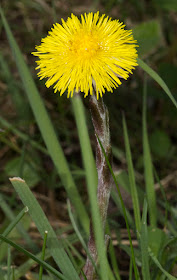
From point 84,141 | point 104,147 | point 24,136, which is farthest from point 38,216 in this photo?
point 24,136

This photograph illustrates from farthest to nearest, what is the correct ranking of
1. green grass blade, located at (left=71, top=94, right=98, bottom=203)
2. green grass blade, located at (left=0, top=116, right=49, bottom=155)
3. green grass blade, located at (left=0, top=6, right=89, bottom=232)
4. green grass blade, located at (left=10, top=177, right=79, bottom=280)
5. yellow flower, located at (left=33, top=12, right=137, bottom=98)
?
green grass blade, located at (left=0, top=116, right=49, bottom=155) < green grass blade, located at (left=0, top=6, right=89, bottom=232) < green grass blade, located at (left=10, top=177, right=79, bottom=280) < yellow flower, located at (left=33, top=12, right=137, bottom=98) < green grass blade, located at (left=71, top=94, right=98, bottom=203)

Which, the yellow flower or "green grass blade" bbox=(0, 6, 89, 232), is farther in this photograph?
"green grass blade" bbox=(0, 6, 89, 232)

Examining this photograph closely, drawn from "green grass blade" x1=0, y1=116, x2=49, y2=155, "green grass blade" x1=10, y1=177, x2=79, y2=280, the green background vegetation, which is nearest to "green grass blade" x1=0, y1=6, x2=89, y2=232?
the green background vegetation

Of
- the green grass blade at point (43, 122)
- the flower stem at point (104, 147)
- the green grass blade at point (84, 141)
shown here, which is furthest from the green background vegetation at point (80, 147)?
the green grass blade at point (84, 141)

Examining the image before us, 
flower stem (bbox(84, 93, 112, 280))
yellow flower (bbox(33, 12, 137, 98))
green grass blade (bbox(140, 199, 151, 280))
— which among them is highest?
yellow flower (bbox(33, 12, 137, 98))

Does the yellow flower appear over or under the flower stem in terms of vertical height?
over

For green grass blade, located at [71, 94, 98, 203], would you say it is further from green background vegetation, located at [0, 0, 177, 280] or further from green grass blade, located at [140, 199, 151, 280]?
green background vegetation, located at [0, 0, 177, 280]

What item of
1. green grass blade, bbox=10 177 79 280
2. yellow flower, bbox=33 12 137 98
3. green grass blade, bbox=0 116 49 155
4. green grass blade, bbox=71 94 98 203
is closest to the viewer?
green grass blade, bbox=71 94 98 203

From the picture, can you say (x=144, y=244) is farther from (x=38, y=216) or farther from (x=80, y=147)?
(x=80, y=147)

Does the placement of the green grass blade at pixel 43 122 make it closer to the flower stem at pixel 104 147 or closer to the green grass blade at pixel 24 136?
the flower stem at pixel 104 147

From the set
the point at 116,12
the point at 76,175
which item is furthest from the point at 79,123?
the point at 116,12
